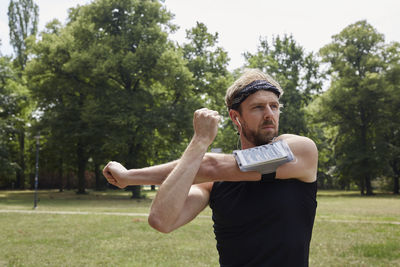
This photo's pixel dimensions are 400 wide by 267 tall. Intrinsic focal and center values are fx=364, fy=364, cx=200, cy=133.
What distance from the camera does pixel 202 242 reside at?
39.4 feet

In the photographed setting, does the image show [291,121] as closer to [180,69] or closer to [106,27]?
[180,69]

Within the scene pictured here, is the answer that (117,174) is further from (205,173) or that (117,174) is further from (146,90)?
(146,90)

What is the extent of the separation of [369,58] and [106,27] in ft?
Answer: 99.7

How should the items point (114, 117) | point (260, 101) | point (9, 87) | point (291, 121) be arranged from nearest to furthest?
1. point (260, 101)
2. point (114, 117)
3. point (9, 87)
4. point (291, 121)

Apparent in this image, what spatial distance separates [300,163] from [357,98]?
44.3 m

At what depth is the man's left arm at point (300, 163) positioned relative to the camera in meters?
1.91

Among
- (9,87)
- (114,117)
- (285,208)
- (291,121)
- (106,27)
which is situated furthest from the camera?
(291,121)

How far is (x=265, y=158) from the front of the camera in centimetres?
181

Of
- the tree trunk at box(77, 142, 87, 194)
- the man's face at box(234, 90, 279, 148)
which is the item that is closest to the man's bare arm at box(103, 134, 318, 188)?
the man's face at box(234, 90, 279, 148)

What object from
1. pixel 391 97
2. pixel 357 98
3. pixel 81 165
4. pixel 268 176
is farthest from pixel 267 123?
pixel 391 97

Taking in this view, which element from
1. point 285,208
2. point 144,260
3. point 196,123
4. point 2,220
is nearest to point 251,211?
point 285,208

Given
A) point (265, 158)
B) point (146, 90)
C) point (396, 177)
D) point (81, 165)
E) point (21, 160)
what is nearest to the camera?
point (265, 158)

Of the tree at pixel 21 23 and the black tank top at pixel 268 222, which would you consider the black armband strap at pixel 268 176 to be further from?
the tree at pixel 21 23

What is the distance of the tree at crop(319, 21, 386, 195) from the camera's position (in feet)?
139
